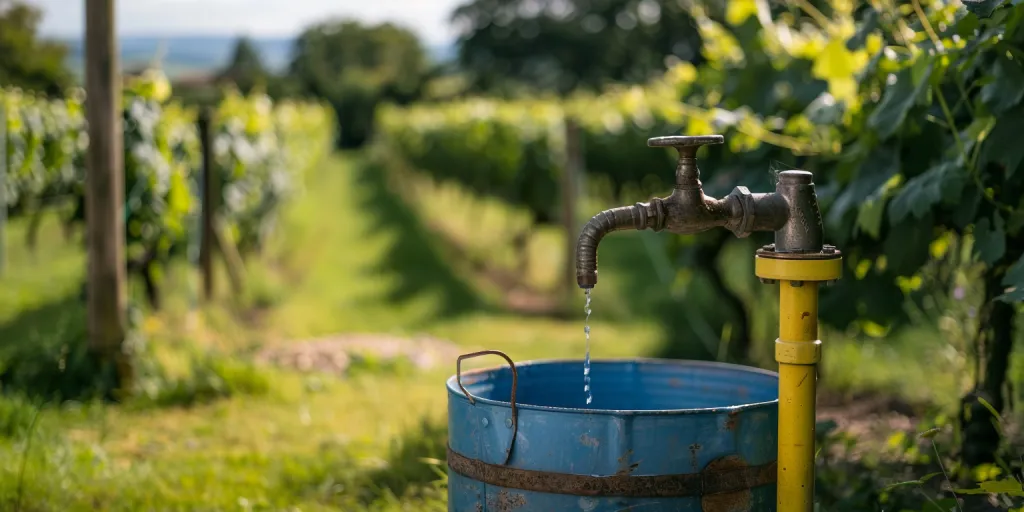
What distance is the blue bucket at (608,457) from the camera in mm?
2086

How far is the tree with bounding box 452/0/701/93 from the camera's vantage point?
53688 millimetres

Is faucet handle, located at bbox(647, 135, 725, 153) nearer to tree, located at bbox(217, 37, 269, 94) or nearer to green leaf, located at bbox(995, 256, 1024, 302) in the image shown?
green leaf, located at bbox(995, 256, 1024, 302)

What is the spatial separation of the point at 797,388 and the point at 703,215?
1.27 ft

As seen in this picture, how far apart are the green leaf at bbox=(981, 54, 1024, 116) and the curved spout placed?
831mm

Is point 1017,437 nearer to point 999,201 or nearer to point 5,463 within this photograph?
point 999,201

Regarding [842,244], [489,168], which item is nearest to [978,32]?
[842,244]

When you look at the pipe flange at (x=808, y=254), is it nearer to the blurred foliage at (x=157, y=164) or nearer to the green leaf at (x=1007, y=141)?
the green leaf at (x=1007, y=141)

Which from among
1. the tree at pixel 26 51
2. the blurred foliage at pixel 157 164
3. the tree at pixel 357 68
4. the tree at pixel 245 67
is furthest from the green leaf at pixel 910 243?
the tree at pixel 245 67

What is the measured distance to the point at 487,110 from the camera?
46.0 feet

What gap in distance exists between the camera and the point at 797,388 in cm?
214

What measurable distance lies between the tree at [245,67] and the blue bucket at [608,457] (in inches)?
2082

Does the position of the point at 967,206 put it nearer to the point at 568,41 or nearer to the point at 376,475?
the point at 376,475

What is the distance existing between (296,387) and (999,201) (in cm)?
362

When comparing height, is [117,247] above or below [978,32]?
below
